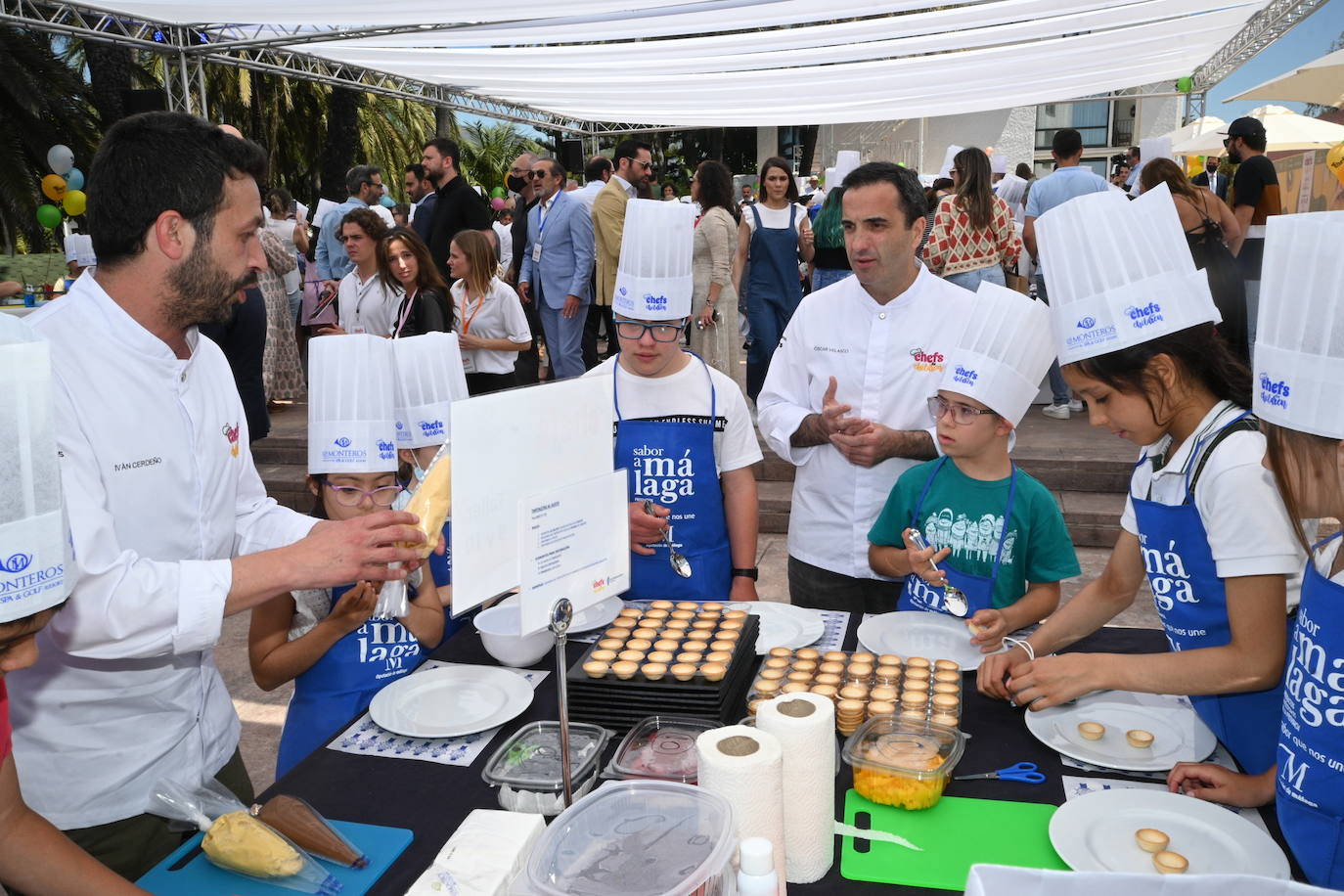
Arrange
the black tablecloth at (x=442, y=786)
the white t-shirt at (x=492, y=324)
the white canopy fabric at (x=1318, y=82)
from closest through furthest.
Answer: the black tablecloth at (x=442, y=786) < the white t-shirt at (x=492, y=324) < the white canopy fabric at (x=1318, y=82)

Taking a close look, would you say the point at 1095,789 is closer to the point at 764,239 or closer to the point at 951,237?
the point at 951,237

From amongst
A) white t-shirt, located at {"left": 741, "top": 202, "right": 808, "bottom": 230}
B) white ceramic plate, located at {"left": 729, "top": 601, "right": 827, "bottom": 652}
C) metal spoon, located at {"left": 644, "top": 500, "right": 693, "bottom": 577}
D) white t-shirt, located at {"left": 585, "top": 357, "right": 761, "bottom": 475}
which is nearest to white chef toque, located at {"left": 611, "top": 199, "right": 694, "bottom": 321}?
white t-shirt, located at {"left": 585, "top": 357, "right": 761, "bottom": 475}

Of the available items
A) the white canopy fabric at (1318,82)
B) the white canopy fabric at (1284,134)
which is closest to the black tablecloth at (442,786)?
the white canopy fabric at (1318,82)

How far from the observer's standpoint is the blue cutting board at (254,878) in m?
1.35

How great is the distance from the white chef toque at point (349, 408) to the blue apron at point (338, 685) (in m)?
0.38

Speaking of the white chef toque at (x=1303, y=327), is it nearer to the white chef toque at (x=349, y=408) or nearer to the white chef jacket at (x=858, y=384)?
the white chef jacket at (x=858, y=384)

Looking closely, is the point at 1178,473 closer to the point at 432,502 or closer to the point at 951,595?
the point at 951,595

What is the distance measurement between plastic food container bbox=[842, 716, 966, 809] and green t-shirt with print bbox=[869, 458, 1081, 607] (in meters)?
0.86

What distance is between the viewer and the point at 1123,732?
168cm

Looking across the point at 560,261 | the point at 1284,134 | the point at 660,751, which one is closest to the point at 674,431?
the point at 660,751

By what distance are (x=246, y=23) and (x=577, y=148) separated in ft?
14.9

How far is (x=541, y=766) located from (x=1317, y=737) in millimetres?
1132

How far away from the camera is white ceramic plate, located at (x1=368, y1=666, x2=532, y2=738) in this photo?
1751 mm

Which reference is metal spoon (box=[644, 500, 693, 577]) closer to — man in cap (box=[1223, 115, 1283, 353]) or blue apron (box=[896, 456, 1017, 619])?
blue apron (box=[896, 456, 1017, 619])
